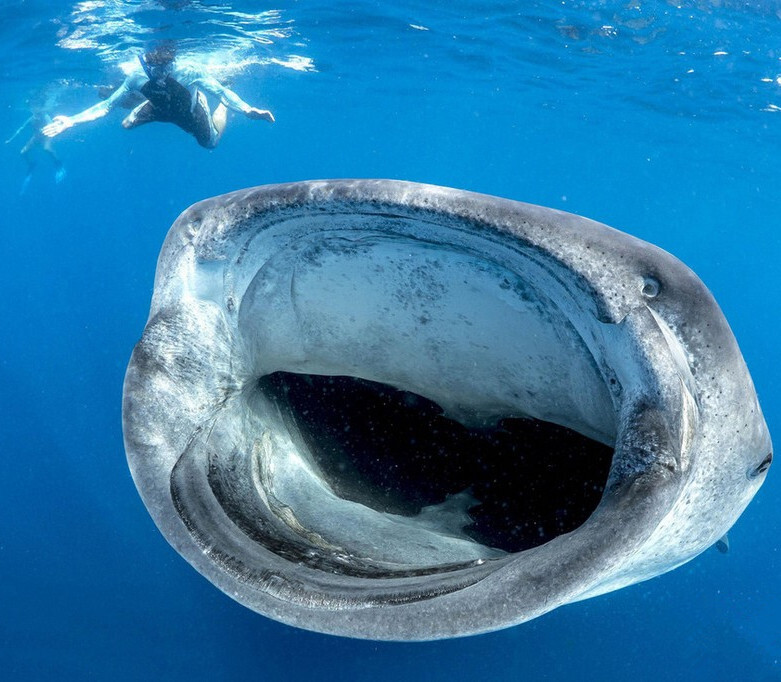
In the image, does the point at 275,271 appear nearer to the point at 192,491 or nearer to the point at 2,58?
the point at 192,491

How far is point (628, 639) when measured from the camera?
8352 mm

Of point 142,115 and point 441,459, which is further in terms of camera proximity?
point 142,115

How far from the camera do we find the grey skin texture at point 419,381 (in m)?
1.23

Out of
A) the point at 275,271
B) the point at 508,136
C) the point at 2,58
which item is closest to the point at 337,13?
the point at 2,58

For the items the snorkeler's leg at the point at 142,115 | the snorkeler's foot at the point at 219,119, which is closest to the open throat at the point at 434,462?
the snorkeler's leg at the point at 142,115

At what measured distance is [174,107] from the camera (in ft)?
47.3

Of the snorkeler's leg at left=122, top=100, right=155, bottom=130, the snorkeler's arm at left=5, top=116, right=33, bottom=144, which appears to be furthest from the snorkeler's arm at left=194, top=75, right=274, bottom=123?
the snorkeler's arm at left=5, top=116, right=33, bottom=144

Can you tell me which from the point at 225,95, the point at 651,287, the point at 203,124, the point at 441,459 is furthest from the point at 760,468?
the point at 225,95

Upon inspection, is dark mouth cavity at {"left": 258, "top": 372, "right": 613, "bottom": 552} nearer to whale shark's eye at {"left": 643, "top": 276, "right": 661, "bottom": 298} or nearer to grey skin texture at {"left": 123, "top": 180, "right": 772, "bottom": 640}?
grey skin texture at {"left": 123, "top": 180, "right": 772, "bottom": 640}

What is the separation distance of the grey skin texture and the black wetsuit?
13990 millimetres

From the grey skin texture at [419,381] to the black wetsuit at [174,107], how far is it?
14.0 m

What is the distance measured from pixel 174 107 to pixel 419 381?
1436 cm

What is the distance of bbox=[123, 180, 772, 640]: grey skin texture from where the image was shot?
4.04ft

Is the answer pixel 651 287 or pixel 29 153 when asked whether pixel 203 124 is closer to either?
pixel 651 287
